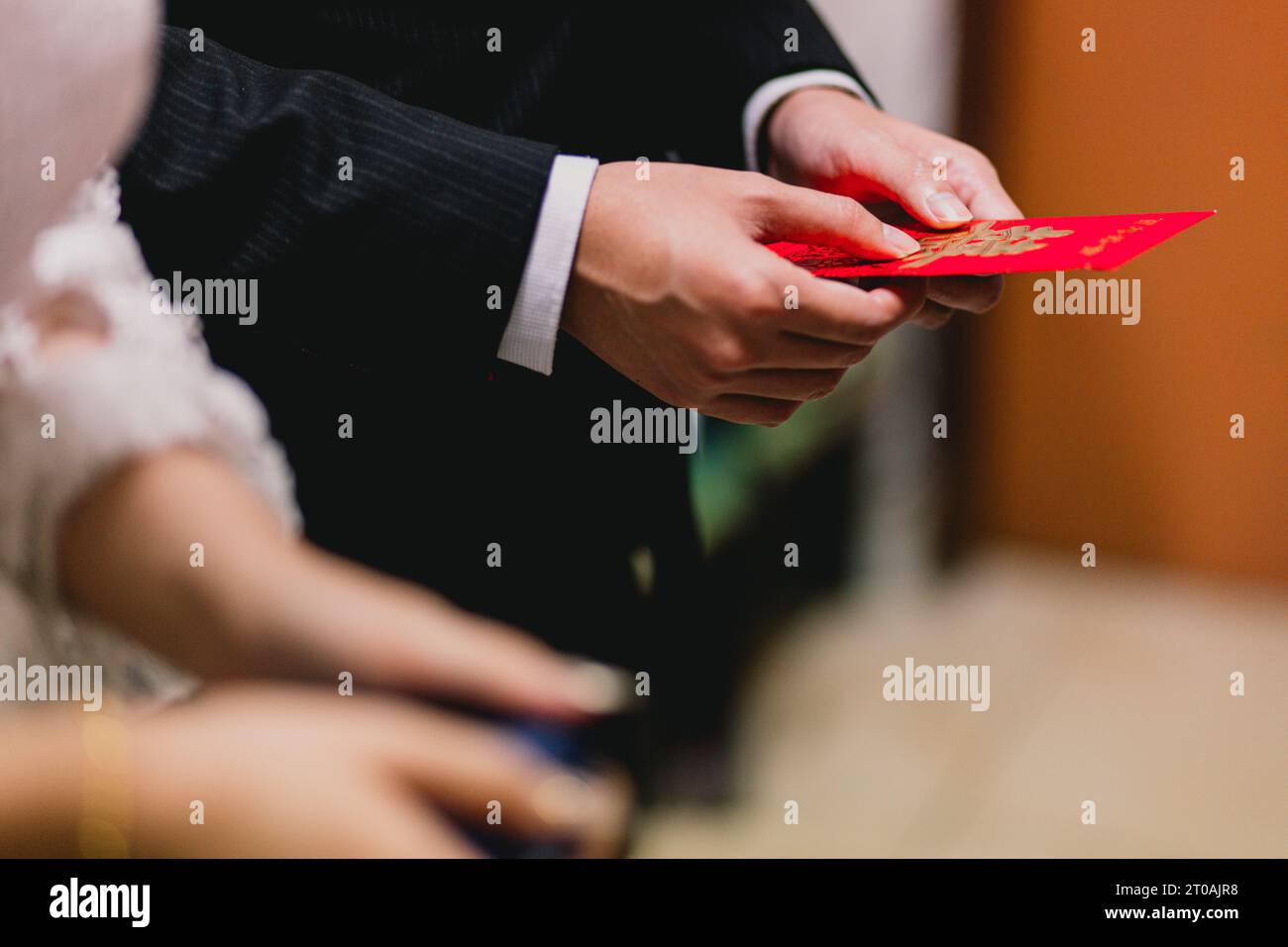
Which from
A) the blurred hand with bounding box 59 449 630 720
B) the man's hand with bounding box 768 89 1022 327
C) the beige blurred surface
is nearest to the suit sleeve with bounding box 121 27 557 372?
the blurred hand with bounding box 59 449 630 720

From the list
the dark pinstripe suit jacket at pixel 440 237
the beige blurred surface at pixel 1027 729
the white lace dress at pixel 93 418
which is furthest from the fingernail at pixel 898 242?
the beige blurred surface at pixel 1027 729

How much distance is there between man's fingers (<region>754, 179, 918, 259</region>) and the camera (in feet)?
2.11

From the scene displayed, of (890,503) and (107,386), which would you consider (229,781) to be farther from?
(890,503)

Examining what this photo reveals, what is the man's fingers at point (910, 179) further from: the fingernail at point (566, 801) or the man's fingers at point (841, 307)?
the fingernail at point (566, 801)

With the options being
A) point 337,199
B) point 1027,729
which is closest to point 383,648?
point 337,199

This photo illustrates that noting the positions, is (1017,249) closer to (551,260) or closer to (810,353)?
(810,353)

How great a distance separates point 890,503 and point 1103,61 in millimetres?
842

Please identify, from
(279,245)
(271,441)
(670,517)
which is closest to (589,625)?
(670,517)

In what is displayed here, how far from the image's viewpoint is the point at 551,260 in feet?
2.03

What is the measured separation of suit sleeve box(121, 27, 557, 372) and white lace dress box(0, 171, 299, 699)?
0.05 metres

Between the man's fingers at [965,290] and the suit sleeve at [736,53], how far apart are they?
26cm

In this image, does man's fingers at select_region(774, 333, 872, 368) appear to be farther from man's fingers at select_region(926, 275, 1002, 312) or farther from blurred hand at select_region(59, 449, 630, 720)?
blurred hand at select_region(59, 449, 630, 720)

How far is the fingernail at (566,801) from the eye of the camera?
0.45 meters

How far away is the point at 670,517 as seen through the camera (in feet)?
2.86
